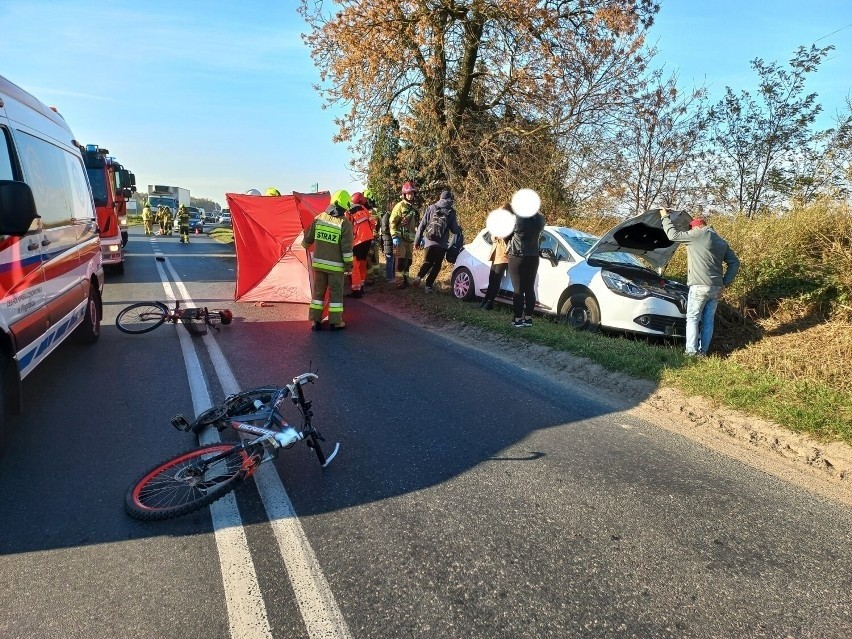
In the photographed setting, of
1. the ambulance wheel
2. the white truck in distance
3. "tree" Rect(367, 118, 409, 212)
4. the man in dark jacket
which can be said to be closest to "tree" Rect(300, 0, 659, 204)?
"tree" Rect(367, 118, 409, 212)

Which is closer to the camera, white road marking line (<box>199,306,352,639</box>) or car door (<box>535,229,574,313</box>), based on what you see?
white road marking line (<box>199,306,352,639</box>)

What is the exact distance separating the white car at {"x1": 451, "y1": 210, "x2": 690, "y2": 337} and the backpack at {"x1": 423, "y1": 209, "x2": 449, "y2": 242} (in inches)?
62.6

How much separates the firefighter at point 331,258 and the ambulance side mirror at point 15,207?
4711 mm

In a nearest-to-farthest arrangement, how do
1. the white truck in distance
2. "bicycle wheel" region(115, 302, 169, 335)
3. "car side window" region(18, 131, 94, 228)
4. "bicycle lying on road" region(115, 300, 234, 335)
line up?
"car side window" region(18, 131, 94, 228) → "bicycle lying on road" region(115, 300, 234, 335) → "bicycle wheel" region(115, 302, 169, 335) → the white truck in distance

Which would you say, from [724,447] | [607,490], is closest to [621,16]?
[724,447]

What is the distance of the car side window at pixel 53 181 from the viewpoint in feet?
14.6

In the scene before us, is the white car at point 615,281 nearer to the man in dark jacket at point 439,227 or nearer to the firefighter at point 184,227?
the man in dark jacket at point 439,227

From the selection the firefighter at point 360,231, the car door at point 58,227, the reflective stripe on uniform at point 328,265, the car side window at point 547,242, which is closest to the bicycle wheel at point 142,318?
the car door at point 58,227

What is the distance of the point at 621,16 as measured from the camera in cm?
1385

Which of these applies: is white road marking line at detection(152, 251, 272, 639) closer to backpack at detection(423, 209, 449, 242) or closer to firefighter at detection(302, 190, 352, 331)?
firefighter at detection(302, 190, 352, 331)

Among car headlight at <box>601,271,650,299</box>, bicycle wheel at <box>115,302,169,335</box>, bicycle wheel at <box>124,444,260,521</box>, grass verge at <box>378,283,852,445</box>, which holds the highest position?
car headlight at <box>601,271,650,299</box>

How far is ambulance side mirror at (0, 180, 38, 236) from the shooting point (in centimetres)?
319

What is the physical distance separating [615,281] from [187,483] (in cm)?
609

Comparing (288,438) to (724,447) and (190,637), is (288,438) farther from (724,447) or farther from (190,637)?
(724,447)
